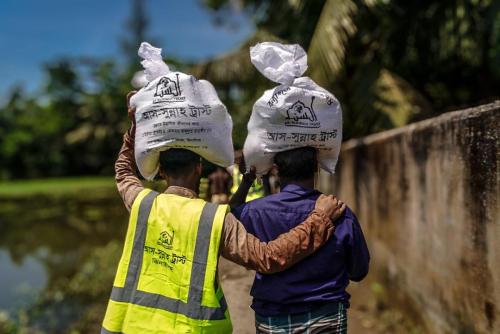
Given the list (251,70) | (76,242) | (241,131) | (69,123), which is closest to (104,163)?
(69,123)

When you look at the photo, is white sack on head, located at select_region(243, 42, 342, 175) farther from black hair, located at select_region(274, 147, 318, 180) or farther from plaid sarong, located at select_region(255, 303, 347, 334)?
plaid sarong, located at select_region(255, 303, 347, 334)

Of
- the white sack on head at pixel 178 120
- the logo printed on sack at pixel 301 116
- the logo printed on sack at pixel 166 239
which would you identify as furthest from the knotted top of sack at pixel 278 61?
the logo printed on sack at pixel 166 239

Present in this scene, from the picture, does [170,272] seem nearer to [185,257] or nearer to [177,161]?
[185,257]

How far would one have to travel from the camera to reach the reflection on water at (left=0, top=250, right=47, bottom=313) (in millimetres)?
8461

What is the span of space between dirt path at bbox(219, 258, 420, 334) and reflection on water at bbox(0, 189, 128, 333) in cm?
339

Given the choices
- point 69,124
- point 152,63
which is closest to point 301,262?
point 152,63

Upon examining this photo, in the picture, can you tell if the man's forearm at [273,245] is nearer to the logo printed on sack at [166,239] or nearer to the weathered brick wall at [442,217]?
the logo printed on sack at [166,239]

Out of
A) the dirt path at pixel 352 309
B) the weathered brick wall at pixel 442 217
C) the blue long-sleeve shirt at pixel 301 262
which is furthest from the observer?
the dirt path at pixel 352 309

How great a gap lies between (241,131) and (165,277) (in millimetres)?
1748

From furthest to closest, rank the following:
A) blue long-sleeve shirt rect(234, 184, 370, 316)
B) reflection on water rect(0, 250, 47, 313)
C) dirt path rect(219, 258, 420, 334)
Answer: reflection on water rect(0, 250, 47, 313), dirt path rect(219, 258, 420, 334), blue long-sleeve shirt rect(234, 184, 370, 316)

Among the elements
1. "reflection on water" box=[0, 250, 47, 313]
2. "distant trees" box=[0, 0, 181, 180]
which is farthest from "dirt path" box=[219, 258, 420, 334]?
"distant trees" box=[0, 0, 181, 180]

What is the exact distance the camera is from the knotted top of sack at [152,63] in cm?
214

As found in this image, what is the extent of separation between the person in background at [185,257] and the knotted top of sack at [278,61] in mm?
550

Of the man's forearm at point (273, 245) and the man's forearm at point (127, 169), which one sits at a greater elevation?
the man's forearm at point (127, 169)
